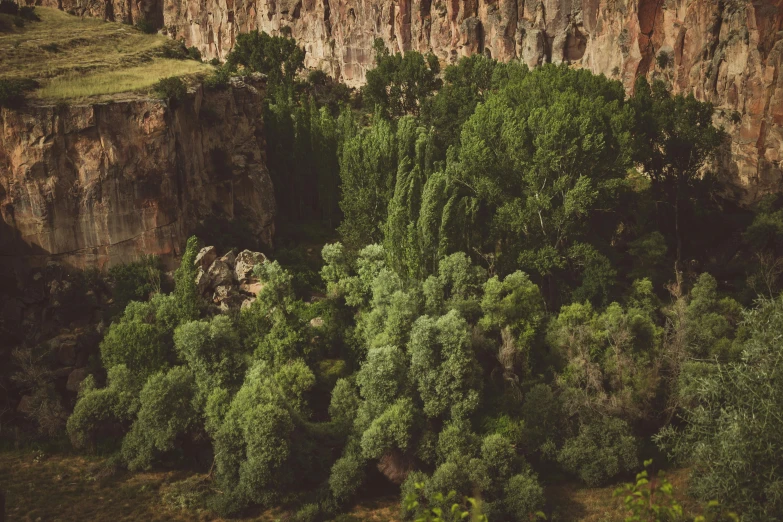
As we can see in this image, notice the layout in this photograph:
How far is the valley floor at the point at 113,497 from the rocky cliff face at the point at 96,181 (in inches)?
384

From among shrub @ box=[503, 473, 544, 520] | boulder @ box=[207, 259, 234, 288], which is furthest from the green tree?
boulder @ box=[207, 259, 234, 288]

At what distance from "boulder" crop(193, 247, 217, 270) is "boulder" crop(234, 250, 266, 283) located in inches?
48.9

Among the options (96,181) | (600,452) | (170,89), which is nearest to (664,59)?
(600,452)

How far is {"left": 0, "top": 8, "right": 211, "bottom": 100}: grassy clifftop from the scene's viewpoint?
1398 inches

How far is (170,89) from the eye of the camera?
3509 centimetres

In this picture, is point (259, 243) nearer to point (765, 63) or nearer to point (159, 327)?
point (159, 327)

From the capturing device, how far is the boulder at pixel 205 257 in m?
34.7

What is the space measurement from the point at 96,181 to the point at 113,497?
14.4m

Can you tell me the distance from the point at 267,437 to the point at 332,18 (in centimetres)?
6456

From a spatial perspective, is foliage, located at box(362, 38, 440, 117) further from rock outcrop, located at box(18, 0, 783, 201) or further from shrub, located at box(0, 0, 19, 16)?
shrub, located at box(0, 0, 19, 16)

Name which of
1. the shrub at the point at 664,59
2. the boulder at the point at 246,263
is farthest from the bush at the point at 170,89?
the shrub at the point at 664,59

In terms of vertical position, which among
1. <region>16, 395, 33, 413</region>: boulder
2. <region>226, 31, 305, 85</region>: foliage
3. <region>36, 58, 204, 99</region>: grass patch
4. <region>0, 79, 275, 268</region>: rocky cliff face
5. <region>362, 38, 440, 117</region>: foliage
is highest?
<region>226, 31, 305, 85</region>: foliage

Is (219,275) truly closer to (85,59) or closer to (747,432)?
(85,59)

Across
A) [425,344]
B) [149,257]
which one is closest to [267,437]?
[425,344]
